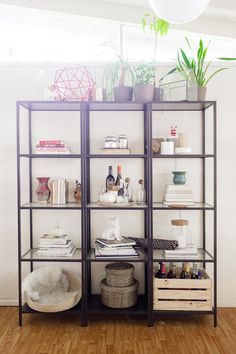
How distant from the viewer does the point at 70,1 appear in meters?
2.92

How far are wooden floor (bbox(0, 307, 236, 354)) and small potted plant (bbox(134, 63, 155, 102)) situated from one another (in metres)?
1.75

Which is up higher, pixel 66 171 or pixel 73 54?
pixel 73 54

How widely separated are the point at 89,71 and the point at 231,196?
166 centimetres

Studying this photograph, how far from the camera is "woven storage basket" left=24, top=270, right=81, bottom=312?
2.55m

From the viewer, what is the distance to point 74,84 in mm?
2807

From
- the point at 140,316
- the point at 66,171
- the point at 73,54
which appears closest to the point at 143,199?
the point at 66,171

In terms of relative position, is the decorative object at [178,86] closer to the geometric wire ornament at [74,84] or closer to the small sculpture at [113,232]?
the geometric wire ornament at [74,84]

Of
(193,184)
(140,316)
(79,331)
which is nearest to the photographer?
(79,331)

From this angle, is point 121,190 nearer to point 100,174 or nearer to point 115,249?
point 100,174

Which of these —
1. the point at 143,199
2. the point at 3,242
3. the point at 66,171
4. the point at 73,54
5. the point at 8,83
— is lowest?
the point at 3,242

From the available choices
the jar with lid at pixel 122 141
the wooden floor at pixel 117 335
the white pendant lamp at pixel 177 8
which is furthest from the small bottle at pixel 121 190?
the white pendant lamp at pixel 177 8

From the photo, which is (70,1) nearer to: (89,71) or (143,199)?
(89,71)

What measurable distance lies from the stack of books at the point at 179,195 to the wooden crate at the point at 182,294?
60 cm

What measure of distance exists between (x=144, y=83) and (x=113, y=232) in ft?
3.94
